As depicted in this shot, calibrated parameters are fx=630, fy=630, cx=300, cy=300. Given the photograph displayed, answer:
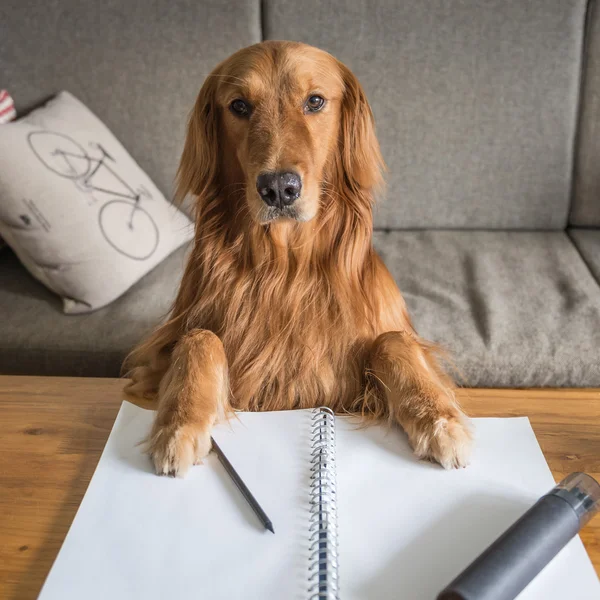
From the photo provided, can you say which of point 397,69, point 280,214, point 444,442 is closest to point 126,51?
point 397,69

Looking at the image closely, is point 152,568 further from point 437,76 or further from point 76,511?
point 437,76

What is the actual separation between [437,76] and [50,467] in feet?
5.38

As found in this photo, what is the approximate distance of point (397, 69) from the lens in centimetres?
199

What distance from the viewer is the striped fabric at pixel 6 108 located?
1.92 meters

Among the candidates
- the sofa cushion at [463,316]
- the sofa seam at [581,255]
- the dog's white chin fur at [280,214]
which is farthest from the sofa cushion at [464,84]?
the dog's white chin fur at [280,214]

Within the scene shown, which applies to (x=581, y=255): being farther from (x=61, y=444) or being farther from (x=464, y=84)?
(x=61, y=444)

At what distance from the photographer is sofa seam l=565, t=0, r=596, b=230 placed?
198 centimetres

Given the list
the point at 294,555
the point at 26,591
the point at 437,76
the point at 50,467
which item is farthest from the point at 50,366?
the point at 437,76

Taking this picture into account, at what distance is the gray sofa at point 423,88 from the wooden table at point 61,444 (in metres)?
0.81

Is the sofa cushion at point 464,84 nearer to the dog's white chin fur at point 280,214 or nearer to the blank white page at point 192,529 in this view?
the dog's white chin fur at point 280,214

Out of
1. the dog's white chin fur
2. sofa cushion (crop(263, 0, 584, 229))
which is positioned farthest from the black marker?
sofa cushion (crop(263, 0, 584, 229))

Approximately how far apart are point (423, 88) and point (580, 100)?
1.69 feet

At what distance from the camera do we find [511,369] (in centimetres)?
146

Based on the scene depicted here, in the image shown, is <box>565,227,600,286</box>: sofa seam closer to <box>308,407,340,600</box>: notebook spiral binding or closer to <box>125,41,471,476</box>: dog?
<box>125,41,471,476</box>: dog
